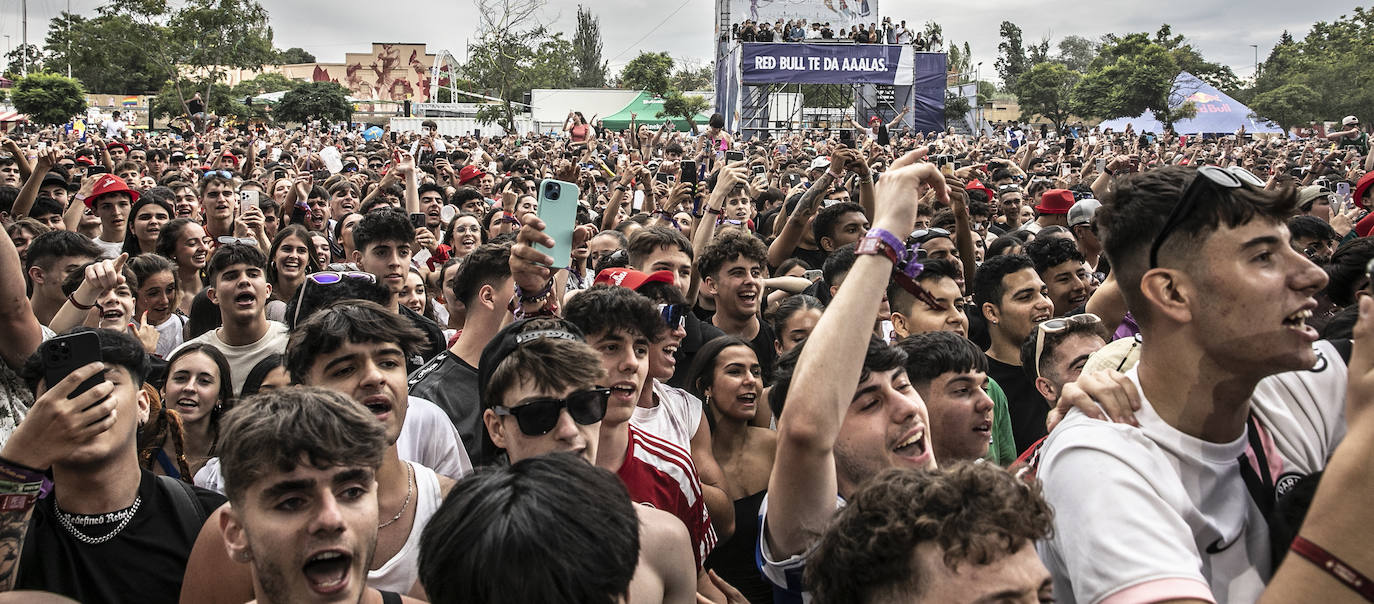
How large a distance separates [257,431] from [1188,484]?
1988mm

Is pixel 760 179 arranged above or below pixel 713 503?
above

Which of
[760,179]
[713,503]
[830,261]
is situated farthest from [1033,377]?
[760,179]

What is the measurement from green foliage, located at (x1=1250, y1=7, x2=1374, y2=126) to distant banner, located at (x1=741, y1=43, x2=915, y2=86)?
23.9 meters

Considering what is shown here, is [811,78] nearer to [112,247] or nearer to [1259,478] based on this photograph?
[112,247]

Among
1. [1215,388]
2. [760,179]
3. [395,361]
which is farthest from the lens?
[760,179]

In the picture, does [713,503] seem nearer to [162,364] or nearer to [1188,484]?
[1188,484]

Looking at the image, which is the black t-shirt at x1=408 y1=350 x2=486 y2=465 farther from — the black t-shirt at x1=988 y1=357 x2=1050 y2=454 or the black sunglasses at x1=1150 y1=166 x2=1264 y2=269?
the black sunglasses at x1=1150 y1=166 x2=1264 y2=269

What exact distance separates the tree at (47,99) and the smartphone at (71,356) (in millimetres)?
38789

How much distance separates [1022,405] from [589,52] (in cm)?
10203

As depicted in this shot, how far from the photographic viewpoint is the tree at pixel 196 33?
104ft

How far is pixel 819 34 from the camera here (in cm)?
3812

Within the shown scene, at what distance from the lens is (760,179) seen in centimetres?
1205

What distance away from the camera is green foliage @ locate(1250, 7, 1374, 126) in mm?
44094

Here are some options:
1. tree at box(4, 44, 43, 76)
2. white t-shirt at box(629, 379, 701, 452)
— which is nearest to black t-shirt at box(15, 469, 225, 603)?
white t-shirt at box(629, 379, 701, 452)
